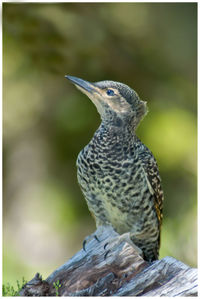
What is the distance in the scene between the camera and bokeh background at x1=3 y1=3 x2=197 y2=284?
7176 millimetres

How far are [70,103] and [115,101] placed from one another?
3.54m

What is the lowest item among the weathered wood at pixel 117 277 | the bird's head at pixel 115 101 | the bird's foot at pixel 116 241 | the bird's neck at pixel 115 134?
the weathered wood at pixel 117 277

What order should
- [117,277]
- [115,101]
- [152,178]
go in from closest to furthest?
1. [117,277]
2. [115,101]
3. [152,178]

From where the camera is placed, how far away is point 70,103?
318 inches

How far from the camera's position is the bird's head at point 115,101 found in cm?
455

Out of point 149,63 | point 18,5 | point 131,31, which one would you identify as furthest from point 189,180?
point 18,5

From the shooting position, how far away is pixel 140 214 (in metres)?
4.63

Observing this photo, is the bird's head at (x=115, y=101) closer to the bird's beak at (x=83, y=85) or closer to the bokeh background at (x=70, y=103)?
the bird's beak at (x=83, y=85)

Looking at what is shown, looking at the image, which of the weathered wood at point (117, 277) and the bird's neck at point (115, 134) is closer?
the weathered wood at point (117, 277)

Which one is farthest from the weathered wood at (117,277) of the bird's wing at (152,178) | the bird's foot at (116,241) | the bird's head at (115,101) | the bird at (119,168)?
the bird's head at (115,101)

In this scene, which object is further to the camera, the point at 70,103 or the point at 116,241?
the point at 70,103

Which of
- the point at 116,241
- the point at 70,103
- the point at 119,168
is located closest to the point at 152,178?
the point at 119,168

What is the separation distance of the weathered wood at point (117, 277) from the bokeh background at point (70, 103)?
1.95 metres

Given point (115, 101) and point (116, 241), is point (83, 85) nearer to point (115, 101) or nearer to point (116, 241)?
point (115, 101)
